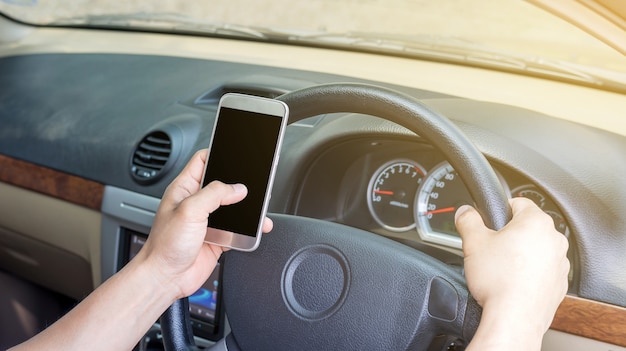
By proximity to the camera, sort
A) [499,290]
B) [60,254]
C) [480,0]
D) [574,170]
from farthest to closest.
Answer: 1. [480,0]
2. [60,254]
3. [574,170]
4. [499,290]

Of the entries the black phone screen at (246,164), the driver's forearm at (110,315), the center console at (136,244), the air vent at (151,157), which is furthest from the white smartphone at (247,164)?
the air vent at (151,157)

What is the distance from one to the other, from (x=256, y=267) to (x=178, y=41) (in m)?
1.41

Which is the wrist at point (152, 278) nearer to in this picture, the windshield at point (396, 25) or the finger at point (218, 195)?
the finger at point (218, 195)

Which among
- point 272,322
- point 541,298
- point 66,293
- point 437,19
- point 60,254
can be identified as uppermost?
point 437,19

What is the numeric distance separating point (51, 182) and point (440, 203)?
109 centimetres

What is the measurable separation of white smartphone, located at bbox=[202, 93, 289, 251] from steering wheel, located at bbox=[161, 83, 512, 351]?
0.05 metres

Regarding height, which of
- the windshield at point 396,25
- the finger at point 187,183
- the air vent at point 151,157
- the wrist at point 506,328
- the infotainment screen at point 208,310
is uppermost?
the windshield at point 396,25

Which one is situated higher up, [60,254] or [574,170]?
[574,170]

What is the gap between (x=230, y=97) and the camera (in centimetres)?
120

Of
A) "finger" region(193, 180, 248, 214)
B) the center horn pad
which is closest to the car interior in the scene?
the center horn pad

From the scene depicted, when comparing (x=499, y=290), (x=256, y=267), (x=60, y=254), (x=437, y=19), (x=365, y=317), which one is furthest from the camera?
(x=437, y=19)

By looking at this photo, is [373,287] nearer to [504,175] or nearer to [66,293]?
[504,175]

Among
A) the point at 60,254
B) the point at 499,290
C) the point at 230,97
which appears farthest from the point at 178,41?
the point at 499,290

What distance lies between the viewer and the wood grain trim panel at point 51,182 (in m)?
1.98
